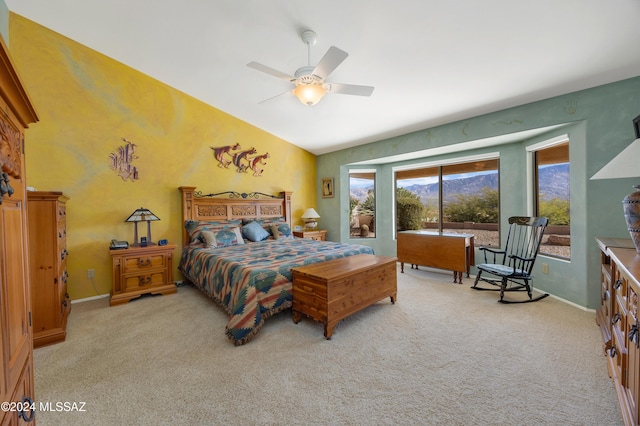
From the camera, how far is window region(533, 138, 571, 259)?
133 inches

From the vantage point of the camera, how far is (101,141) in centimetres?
353

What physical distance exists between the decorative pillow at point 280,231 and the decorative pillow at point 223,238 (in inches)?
24.7

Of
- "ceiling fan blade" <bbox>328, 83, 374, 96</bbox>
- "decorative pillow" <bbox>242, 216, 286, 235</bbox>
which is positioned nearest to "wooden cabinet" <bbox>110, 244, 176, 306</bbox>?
"decorative pillow" <bbox>242, 216, 286, 235</bbox>

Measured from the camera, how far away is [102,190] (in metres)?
3.56

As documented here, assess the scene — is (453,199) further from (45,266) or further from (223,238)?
(45,266)

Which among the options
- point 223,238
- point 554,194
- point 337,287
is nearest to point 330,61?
point 337,287

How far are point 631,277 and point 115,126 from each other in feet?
16.9

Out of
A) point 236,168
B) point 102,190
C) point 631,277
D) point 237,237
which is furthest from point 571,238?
point 102,190

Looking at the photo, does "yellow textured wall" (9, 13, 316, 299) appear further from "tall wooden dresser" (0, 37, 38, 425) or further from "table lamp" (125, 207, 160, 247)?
"tall wooden dresser" (0, 37, 38, 425)

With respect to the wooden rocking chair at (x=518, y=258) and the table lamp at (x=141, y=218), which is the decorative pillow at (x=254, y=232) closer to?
the table lamp at (x=141, y=218)

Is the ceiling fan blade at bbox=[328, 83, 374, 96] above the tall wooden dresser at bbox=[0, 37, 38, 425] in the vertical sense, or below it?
above

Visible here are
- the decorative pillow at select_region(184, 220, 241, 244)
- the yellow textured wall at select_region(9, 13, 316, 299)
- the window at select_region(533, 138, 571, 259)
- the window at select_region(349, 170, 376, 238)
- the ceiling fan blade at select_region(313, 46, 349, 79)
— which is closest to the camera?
the ceiling fan blade at select_region(313, 46, 349, 79)

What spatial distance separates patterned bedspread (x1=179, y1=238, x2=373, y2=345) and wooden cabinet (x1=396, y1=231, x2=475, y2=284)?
3.82 feet

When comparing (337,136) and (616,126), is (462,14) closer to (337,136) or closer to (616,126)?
(616,126)
